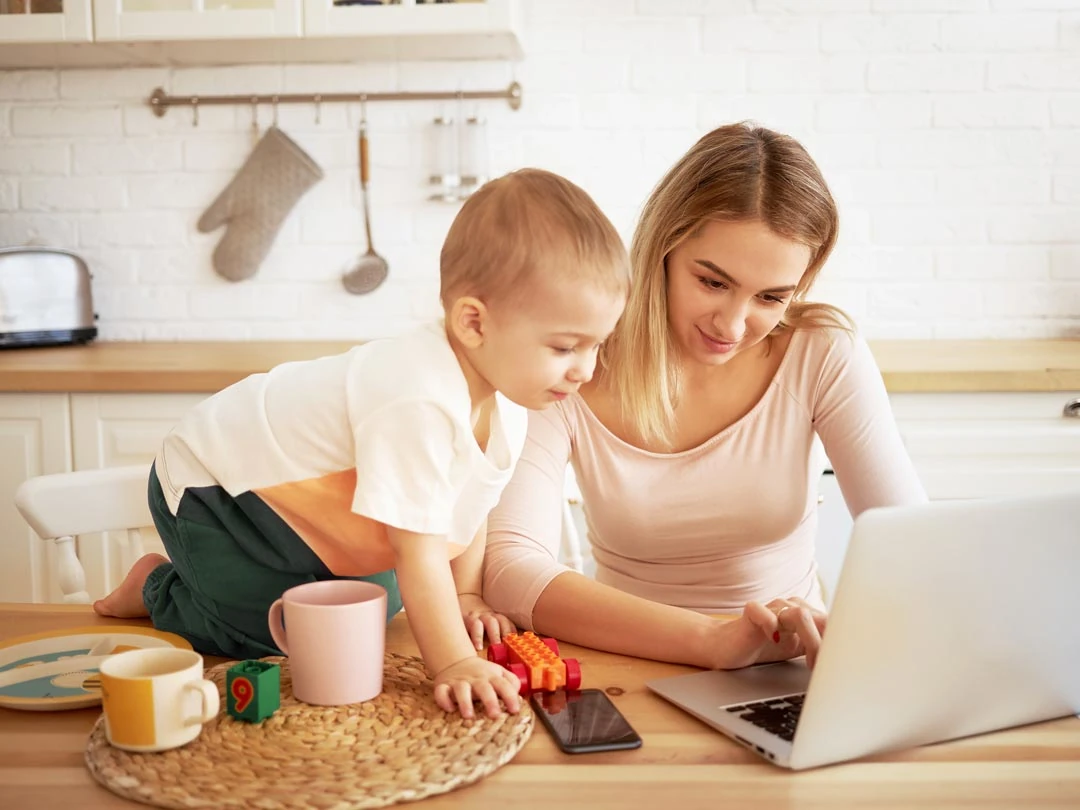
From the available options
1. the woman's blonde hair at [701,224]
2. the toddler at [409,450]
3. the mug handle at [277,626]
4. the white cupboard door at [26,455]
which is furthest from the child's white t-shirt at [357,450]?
the white cupboard door at [26,455]

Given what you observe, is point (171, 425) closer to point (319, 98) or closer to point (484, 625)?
point (319, 98)

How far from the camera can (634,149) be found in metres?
2.74

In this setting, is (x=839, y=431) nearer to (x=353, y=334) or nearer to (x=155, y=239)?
(x=353, y=334)

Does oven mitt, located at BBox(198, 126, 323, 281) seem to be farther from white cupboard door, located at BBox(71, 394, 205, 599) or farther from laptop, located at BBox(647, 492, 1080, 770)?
laptop, located at BBox(647, 492, 1080, 770)

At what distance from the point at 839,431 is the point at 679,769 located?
74cm

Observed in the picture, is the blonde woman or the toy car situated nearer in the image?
the toy car

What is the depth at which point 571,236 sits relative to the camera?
35.9 inches

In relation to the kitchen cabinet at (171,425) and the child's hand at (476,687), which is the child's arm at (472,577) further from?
the kitchen cabinet at (171,425)

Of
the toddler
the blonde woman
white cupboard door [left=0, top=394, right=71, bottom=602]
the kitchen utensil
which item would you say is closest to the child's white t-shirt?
the toddler

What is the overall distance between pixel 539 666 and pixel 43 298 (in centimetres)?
210

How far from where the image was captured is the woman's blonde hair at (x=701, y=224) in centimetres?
129

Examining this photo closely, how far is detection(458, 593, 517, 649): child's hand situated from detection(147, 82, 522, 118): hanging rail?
74.9 inches

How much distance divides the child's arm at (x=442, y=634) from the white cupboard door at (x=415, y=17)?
5.77 feet

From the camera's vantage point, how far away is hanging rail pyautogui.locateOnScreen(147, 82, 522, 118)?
274 centimetres
